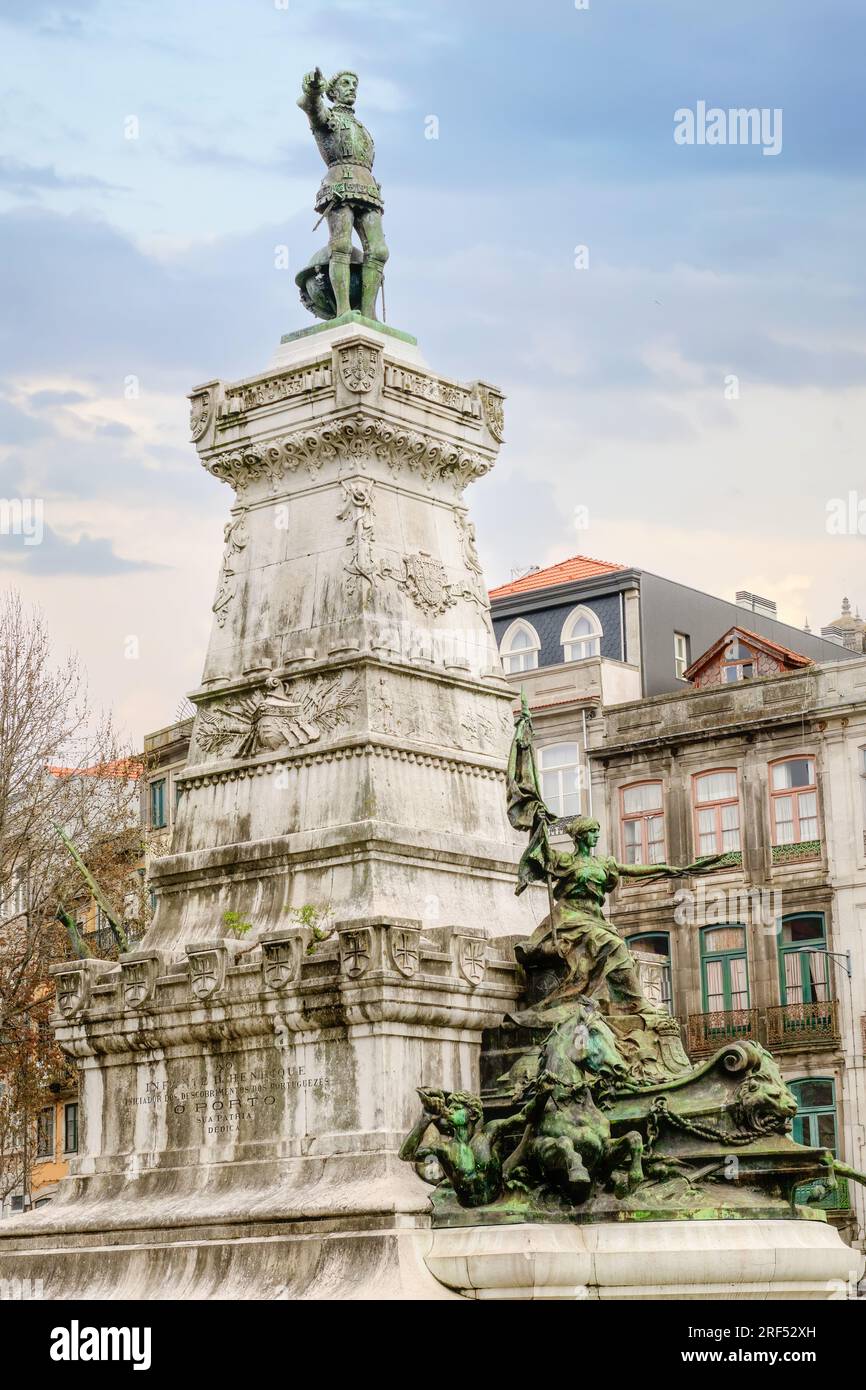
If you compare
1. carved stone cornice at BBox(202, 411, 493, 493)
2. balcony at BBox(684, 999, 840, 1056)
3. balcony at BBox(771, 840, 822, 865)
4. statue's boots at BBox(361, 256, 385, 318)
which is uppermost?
statue's boots at BBox(361, 256, 385, 318)

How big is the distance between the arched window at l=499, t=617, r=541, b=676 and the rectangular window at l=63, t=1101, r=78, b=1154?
1616cm

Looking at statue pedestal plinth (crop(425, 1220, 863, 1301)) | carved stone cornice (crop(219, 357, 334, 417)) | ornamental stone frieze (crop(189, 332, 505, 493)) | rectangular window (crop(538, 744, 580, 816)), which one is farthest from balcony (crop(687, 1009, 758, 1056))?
statue pedestal plinth (crop(425, 1220, 863, 1301))

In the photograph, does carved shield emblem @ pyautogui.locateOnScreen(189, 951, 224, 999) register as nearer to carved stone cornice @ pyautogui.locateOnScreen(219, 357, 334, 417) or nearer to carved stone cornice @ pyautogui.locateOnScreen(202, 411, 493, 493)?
carved stone cornice @ pyautogui.locateOnScreen(202, 411, 493, 493)

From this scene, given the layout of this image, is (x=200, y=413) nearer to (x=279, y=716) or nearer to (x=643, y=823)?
(x=279, y=716)

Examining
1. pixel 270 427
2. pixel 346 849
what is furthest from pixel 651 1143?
pixel 270 427

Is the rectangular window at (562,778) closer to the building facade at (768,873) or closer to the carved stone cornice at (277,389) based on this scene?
the building facade at (768,873)

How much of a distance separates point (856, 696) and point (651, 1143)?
26.4m

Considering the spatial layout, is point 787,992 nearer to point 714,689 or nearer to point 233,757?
point 714,689

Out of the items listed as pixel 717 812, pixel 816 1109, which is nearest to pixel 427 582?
pixel 816 1109

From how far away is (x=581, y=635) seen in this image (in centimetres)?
5638

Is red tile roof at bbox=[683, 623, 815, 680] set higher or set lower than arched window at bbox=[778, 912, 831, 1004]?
higher

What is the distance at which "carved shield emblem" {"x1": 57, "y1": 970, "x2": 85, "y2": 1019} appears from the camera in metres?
28.4

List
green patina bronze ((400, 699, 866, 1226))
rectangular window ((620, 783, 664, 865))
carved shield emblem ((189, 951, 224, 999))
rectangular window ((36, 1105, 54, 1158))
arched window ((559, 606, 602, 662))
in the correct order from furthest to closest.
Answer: rectangular window ((36, 1105, 54, 1158))
arched window ((559, 606, 602, 662))
rectangular window ((620, 783, 664, 865))
carved shield emblem ((189, 951, 224, 999))
green patina bronze ((400, 699, 866, 1226))

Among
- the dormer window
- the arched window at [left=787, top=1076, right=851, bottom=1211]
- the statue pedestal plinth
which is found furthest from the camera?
the dormer window
